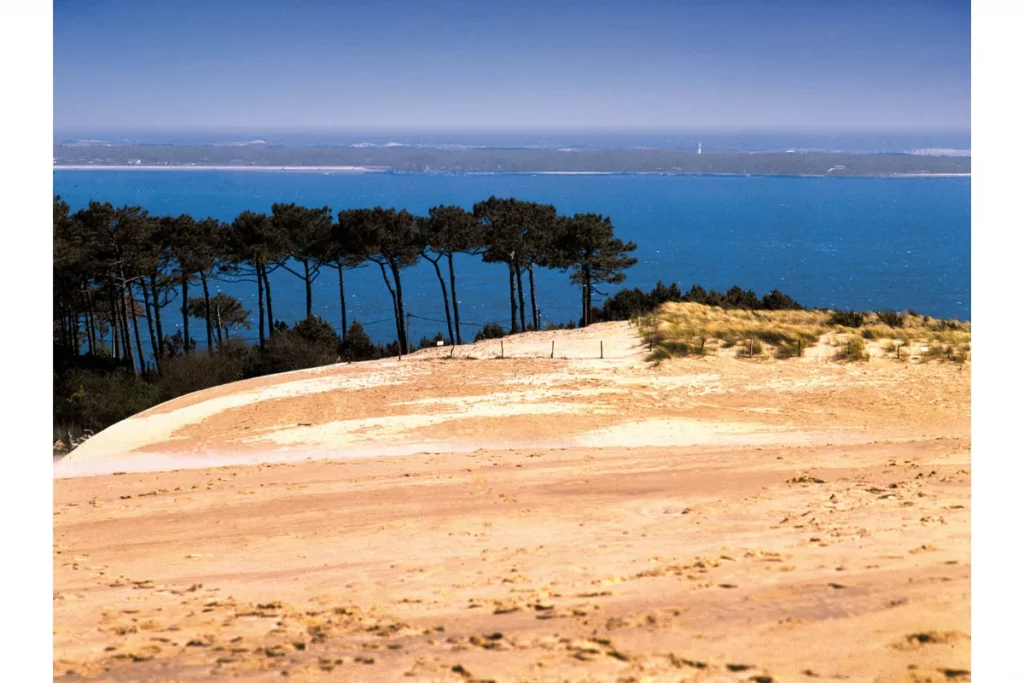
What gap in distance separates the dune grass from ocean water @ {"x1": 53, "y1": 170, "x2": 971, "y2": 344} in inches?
338

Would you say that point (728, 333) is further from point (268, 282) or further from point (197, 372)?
point (268, 282)

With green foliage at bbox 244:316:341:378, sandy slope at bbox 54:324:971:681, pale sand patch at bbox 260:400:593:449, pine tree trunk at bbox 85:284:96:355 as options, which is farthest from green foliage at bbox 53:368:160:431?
pale sand patch at bbox 260:400:593:449

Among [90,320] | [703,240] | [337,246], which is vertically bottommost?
[90,320]

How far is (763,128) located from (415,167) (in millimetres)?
13628

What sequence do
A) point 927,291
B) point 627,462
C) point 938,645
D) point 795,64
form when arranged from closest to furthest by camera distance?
point 938,645 → point 627,462 → point 795,64 → point 927,291

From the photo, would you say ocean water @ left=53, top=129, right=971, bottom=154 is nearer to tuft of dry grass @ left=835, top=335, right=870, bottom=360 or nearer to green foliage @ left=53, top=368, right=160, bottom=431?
tuft of dry grass @ left=835, top=335, right=870, bottom=360

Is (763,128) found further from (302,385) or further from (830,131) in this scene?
(302,385)

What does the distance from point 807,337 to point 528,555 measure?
7.92 metres

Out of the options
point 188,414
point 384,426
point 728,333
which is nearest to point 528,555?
point 384,426

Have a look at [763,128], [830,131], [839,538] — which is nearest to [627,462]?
[839,538]

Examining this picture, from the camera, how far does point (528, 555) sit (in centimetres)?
414

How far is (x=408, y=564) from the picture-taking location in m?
4.09

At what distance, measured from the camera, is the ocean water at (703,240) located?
91.6 feet
